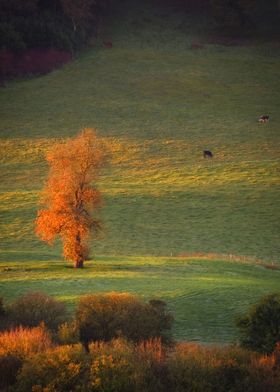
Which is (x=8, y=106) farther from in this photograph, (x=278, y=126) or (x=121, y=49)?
(x=278, y=126)

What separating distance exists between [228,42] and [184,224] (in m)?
57.7

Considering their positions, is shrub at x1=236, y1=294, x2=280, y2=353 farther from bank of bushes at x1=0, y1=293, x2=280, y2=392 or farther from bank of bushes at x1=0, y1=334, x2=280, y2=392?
bank of bushes at x1=0, y1=334, x2=280, y2=392

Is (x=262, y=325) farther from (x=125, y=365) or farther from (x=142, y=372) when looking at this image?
(x=125, y=365)

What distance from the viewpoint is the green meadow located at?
33812mm

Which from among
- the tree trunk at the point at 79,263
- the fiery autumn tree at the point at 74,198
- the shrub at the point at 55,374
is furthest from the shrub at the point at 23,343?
the tree trunk at the point at 79,263

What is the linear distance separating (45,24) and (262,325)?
80.3 meters

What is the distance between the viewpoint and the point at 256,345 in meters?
22.8

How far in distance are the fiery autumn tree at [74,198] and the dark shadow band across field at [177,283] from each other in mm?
1720

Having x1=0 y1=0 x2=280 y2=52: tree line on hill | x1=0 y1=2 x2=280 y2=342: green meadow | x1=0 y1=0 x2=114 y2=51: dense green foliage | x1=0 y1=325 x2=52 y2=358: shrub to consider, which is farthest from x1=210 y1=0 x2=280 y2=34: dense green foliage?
x1=0 y1=325 x2=52 y2=358: shrub

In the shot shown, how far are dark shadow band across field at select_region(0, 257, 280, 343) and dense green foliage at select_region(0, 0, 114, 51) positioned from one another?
188ft

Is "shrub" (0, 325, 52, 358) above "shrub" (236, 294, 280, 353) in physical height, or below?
below

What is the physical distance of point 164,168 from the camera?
70125 millimetres

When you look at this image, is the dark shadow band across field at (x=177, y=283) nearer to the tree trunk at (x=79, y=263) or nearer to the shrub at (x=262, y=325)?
the tree trunk at (x=79, y=263)

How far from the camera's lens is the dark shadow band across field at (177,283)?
27.1 metres
